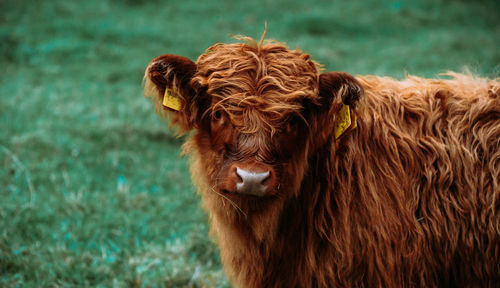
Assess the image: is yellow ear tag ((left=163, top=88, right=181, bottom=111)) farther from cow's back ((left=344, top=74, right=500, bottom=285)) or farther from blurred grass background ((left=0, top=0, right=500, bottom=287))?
blurred grass background ((left=0, top=0, right=500, bottom=287))

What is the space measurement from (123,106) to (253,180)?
19.0 feet

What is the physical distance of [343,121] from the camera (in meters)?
2.87

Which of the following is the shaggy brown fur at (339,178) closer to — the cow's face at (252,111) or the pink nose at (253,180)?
the cow's face at (252,111)

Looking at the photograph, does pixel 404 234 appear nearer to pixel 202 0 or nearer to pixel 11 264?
pixel 11 264

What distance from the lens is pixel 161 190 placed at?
5695mm

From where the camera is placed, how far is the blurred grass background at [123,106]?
429 cm

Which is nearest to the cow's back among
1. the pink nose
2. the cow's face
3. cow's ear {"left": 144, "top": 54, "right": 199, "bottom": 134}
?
the cow's face

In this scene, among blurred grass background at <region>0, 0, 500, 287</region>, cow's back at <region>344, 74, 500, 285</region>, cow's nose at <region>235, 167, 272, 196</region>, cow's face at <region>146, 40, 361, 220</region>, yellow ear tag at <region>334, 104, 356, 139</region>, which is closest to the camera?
cow's nose at <region>235, 167, 272, 196</region>

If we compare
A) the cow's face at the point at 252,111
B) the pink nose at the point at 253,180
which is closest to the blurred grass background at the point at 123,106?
the cow's face at the point at 252,111

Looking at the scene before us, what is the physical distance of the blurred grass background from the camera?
14.1ft

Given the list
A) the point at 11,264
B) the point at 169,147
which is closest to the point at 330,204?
the point at 11,264

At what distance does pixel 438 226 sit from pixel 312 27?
33.2 ft

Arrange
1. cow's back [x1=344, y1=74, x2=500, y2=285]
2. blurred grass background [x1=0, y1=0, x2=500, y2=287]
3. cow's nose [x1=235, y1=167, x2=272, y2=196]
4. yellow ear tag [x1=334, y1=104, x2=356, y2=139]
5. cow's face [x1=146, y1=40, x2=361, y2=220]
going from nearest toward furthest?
1. cow's nose [x1=235, y1=167, x2=272, y2=196]
2. cow's face [x1=146, y1=40, x2=361, y2=220]
3. yellow ear tag [x1=334, y1=104, x2=356, y2=139]
4. cow's back [x1=344, y1=74, x2=500, y2=285]
5. blurred grass background [x1=0, y1=0, x2=500, y2=287]

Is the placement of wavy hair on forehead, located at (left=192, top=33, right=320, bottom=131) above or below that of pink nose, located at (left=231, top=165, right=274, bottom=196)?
above
